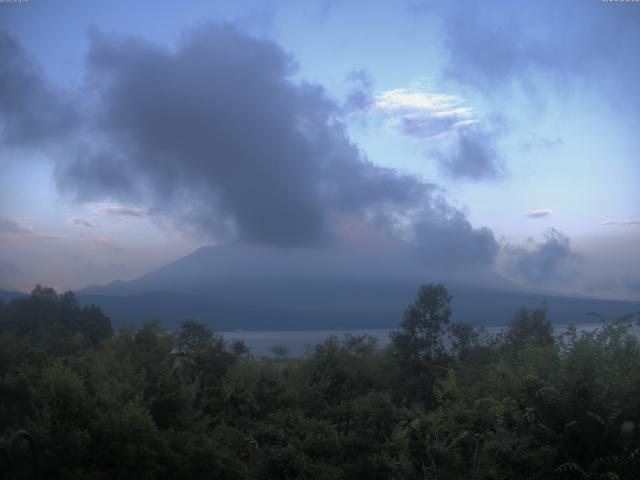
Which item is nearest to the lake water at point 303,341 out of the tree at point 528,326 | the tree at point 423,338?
the tree at point 528,326

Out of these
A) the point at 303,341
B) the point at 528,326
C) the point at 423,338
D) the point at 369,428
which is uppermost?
the point at 528,326

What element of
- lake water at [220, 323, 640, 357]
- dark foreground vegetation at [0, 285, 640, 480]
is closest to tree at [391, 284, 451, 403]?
lake water at [220, 323, 640, 357]

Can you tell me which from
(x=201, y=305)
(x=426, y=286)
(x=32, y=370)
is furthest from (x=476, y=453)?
(x=201, y=305)

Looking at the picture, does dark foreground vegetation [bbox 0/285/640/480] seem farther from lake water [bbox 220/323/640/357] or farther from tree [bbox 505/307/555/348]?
tree [bbox 505/307/555/348]

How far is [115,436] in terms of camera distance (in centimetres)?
980

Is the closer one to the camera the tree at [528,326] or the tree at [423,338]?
the tree at [423,338]

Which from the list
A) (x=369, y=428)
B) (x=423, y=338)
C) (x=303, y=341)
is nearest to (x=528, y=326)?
(x=423, y=338)

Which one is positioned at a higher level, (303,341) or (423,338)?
(303,341)

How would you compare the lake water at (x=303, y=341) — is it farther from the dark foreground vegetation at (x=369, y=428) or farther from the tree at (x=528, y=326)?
the dark foreground vegetation at (x=369, y=428)

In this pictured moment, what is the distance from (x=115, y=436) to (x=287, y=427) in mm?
3372

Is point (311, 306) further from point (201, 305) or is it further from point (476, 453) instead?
point (476, 453)

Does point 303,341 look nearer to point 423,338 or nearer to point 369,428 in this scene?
point 423,338

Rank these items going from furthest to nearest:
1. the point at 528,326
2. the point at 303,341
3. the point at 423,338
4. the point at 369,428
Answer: the point at 528,326
the point at 423,338
the point at 303,341
the point at 369,428

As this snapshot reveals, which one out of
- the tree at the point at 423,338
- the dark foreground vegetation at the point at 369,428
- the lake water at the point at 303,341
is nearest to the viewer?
the dark foreground vegetation at the point at 369,428
